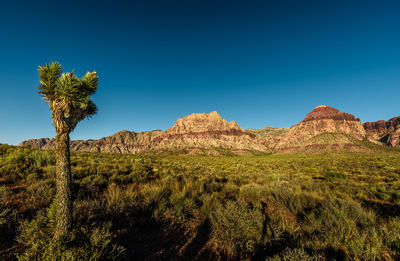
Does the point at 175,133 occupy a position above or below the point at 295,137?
above

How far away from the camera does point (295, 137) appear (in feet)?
429

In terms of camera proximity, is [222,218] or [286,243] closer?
[286,243]

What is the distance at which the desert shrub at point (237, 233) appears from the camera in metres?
3.55

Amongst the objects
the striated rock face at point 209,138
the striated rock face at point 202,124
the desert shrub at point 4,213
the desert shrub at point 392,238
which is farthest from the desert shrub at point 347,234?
the striated rock face at point 202,124

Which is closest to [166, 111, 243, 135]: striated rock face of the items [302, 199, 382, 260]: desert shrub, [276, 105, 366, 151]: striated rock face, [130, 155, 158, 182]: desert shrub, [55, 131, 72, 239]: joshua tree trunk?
[276, 105, 366, 151]: striated rock face

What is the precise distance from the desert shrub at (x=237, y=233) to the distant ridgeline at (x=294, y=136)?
11297cm

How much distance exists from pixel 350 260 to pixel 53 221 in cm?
653

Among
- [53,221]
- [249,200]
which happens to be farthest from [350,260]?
[53,221]

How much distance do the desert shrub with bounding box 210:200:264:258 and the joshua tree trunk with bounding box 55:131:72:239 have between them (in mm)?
3511

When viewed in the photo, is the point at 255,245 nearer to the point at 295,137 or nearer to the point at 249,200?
the point at 249,200

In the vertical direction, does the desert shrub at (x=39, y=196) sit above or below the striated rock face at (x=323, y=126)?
below

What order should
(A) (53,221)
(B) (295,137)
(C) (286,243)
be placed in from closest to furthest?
(A) (53,221) < (C) (286,243) < (B) (295,137)

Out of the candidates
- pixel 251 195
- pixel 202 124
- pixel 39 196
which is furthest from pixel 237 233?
pixel 202 124

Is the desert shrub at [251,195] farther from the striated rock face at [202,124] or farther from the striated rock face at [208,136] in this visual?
the striated rock face at [202,124]
